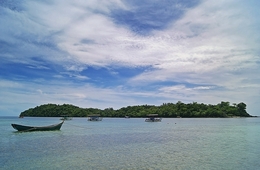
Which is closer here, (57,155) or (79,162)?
(79,162)

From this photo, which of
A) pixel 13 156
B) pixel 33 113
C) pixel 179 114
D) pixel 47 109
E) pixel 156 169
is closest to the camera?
pixel 156 169

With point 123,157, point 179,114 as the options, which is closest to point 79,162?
point 123,157

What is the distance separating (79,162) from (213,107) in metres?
132

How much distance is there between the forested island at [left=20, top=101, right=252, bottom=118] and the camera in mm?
129750

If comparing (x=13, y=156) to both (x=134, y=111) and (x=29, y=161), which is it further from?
(x=134, y=111)

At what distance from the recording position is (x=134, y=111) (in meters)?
147

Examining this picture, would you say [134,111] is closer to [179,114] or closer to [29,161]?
[179,114]

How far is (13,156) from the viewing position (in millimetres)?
15672

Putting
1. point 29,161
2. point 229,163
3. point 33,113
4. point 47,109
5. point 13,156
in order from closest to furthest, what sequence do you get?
point 229,163
point 29,161
point 13,156
point 47,109
point 33,113

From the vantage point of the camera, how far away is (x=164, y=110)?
136m

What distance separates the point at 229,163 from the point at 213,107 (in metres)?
129

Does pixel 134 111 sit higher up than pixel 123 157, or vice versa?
pixel 134 111

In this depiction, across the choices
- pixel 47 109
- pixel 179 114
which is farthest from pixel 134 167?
pixel 47 109

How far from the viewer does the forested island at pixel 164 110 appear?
130 meters
